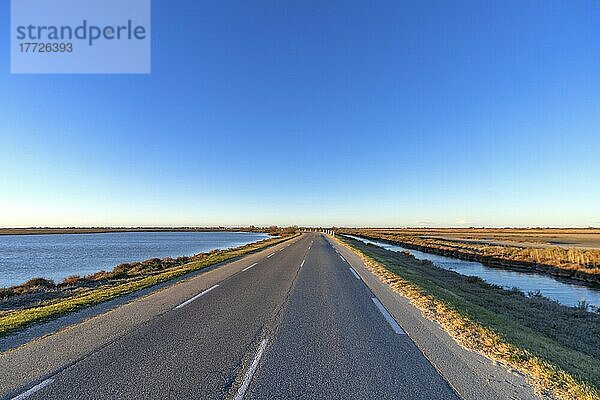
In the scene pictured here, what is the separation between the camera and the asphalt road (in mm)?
4234

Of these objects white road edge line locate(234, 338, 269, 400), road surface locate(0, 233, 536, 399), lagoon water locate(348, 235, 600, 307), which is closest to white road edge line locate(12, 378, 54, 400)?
road surface locate(0, 233, 536, 399)

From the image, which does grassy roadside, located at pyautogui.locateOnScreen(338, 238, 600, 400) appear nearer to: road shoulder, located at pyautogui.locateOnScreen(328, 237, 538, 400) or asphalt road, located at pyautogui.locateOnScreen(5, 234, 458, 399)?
road shoulder, located at pyautogui.locateOnScreen(328, 237, 538, 400)

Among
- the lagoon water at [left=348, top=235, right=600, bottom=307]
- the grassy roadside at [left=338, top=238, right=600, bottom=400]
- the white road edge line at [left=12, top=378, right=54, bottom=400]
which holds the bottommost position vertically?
the lagoon water at [left=348, top=235, right=600, bottom=307]

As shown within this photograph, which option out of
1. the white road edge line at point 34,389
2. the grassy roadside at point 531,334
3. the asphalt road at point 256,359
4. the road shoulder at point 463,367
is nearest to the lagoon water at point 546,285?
the grassy roadside at point 531,334

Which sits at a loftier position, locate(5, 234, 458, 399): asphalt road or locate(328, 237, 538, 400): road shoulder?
locate(5, 234, 458, 399): asphalt road

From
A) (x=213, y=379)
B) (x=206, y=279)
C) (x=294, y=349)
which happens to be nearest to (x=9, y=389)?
(x=213, y=379)

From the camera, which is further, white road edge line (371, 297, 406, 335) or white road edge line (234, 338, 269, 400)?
white road edge line (371, 297, 406, 335)

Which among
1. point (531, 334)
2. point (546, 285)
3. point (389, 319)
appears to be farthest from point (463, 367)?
point (546, 285)

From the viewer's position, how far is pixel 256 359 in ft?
17.2

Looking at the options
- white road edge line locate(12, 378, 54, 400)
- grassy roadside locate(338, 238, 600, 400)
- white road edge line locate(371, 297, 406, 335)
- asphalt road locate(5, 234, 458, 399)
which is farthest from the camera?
white road edge line locate(371, 297, 406, 335)

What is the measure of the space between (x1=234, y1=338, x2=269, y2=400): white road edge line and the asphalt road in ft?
0.05

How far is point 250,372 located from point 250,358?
57cm

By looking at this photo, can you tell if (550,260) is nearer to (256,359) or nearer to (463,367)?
(463,367)

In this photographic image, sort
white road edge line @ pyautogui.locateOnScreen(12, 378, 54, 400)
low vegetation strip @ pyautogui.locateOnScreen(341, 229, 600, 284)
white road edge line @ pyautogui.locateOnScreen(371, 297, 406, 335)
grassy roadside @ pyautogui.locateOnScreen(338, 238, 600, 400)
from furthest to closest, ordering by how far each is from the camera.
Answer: low vegetation strip @ pyautogui.locateOnScreen(341, 229, 600, 284)
white road edge line @ pyautogui.locateOnScreen(371, 297, 406, 335)
grassy roadside @ pyautogui.locateOnScreen(338, 238, 600, 400)
white road edge line @ pyautogui.locateOnScreen(12, 378, 54, 400)
